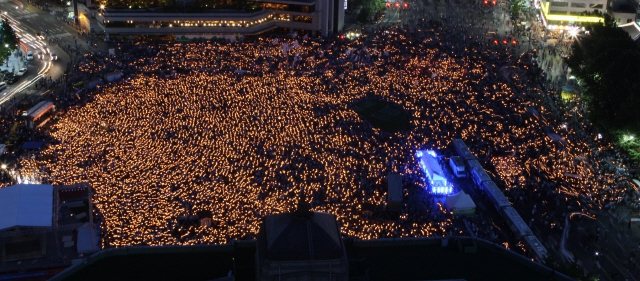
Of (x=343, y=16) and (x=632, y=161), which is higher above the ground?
(x=343, y=16)

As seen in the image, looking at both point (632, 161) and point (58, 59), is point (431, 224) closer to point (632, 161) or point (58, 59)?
point (632, 161)

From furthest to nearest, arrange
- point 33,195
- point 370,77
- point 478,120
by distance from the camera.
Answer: point 370,77
point 478,120
point 33,195

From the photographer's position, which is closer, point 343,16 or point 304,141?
point 304,141

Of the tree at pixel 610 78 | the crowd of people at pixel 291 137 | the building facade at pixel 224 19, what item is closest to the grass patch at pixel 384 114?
the crowd of people at pixel 291 137

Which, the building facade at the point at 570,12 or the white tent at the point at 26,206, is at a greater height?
the building facade at the point at 570,12

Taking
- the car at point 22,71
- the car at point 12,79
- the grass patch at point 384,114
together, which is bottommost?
the grass patch at point 384,114

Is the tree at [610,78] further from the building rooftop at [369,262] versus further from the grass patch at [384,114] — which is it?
the building rooftop at [369,262]

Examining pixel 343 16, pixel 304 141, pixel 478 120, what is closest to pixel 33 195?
pixel 304 141
